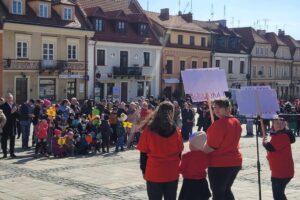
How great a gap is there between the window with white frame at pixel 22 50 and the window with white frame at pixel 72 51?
11.8ft

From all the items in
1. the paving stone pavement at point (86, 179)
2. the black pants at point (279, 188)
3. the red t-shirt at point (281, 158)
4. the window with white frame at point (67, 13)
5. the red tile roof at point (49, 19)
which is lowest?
the paving stone pavement at point (86, 179)

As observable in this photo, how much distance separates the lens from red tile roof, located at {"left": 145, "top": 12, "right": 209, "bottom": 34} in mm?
43725

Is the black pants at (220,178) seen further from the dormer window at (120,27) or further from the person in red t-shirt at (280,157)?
the dormer window at (120,27)

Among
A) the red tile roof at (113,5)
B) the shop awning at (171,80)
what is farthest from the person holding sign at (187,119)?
the shop awning at (171,80)

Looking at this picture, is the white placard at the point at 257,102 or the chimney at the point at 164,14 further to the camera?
the chimney at the point at 164,14

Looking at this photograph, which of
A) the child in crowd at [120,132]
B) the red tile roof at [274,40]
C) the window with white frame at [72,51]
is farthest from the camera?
the red tile roof at [274,40]

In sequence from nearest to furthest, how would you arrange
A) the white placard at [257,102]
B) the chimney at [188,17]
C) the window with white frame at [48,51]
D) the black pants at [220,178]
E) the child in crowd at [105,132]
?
the black pants at [220,178], the white placard at [257,102], the child in crowd at [105,132], the window with white frame at [48,51], the chimney at [188,17]

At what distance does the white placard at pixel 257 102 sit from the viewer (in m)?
7.40

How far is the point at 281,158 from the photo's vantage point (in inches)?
270

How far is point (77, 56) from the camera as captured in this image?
34656 millimetres

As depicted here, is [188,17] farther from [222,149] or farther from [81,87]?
[222,149]

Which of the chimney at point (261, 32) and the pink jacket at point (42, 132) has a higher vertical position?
the chimney at point (261, 32)

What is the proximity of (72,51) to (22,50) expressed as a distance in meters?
4.22

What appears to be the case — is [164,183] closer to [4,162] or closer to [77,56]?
[4,162]
